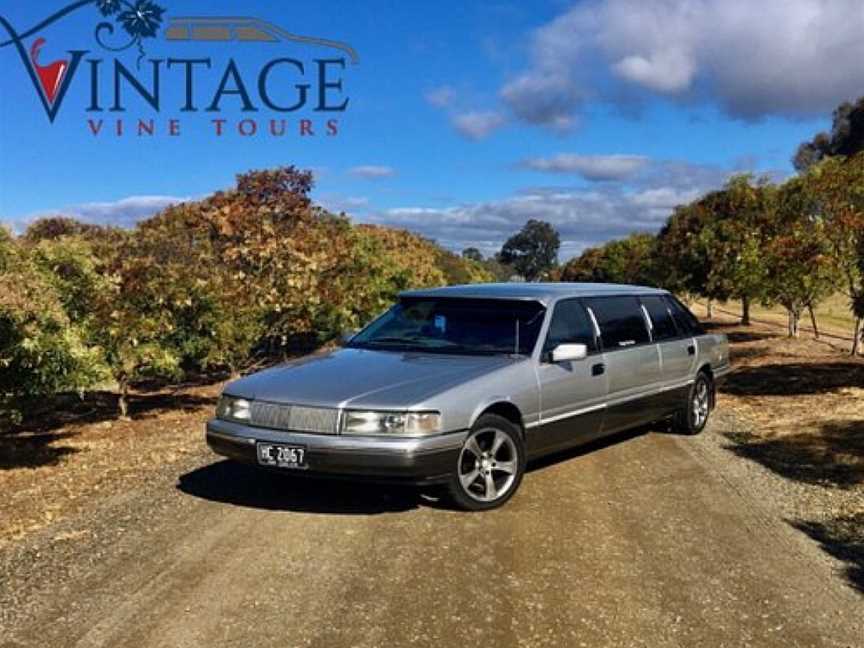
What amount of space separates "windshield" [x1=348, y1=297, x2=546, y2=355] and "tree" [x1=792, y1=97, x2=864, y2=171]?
47.4m

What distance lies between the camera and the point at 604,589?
14.3ft

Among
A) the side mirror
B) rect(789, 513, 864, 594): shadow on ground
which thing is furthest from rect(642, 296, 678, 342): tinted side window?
rect(789, 513, 864, 594): shadow on ground

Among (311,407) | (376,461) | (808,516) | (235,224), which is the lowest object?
(808,516)

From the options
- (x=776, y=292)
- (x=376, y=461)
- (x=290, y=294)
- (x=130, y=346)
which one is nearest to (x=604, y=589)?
(x=376, y=461)

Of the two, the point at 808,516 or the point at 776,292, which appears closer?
the point at 808,516

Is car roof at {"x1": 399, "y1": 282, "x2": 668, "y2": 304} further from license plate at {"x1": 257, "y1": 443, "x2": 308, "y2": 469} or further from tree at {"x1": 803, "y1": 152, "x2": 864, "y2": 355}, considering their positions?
tree at {"x1": 803, "y1": 152, "x2": 864, "y2": 355}

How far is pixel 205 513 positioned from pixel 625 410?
3.76m

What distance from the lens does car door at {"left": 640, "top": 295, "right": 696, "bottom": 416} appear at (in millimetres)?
8094

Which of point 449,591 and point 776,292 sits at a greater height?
point 776,292

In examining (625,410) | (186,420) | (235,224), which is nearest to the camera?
(625,410)

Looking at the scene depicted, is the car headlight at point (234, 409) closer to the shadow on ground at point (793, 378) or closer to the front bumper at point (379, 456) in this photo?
the front bumper at point (379, 456)

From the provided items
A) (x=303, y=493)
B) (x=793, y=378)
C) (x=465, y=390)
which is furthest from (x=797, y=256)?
(x=303, y=493)

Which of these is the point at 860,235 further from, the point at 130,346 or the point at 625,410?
the point at 130,346

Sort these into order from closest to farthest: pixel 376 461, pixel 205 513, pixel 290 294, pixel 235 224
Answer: pixel 376 461 → pixel 205 513 → pixel 290 294 → pixel 235 224
